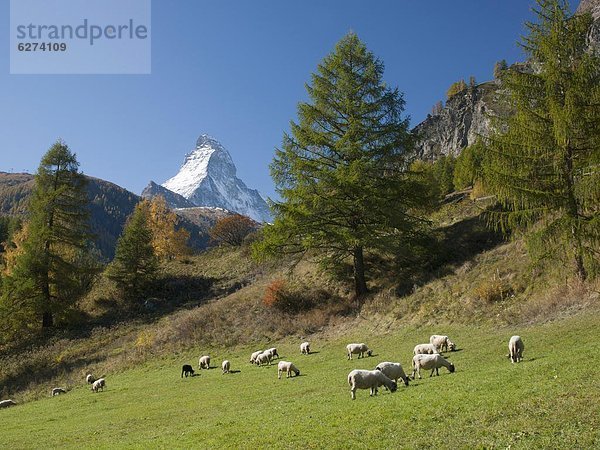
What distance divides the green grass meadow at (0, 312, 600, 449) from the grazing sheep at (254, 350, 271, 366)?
0.88 m

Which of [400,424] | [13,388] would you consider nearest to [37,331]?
[13,388]

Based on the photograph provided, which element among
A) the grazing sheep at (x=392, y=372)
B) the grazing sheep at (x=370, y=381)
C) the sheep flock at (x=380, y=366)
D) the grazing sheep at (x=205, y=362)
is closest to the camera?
the grazing sheep at (x=370, y=381)

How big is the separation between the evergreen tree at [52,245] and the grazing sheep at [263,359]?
26363 millimetres

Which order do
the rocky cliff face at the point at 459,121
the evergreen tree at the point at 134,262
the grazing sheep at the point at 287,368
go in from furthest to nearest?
1. the rocky cliff face at the point at 459,121
2. the evergreen tree at the point at 134,262
3. the grazing sheep at the point at 287,368

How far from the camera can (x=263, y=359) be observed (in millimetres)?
27062

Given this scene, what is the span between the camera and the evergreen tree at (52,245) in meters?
41.5

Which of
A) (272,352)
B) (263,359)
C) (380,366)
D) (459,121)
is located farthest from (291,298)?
(459,121)

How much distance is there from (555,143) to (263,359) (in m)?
21.2


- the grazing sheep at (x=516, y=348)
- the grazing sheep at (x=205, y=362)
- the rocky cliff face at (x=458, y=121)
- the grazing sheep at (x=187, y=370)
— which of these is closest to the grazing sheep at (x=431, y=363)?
the grazing sheep at (x=516, y=348)

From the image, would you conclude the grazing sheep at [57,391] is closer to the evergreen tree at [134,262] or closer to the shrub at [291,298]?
the shrub at [291,298]

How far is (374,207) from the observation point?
3291cm

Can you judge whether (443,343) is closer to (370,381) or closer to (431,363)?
(431,363)

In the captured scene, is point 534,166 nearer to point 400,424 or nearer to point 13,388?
point 400,424

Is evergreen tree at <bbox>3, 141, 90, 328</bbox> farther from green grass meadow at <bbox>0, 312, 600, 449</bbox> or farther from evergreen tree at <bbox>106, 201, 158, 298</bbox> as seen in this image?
green grass meadow at <bbox>0, 312, 600, 449</bbox>
